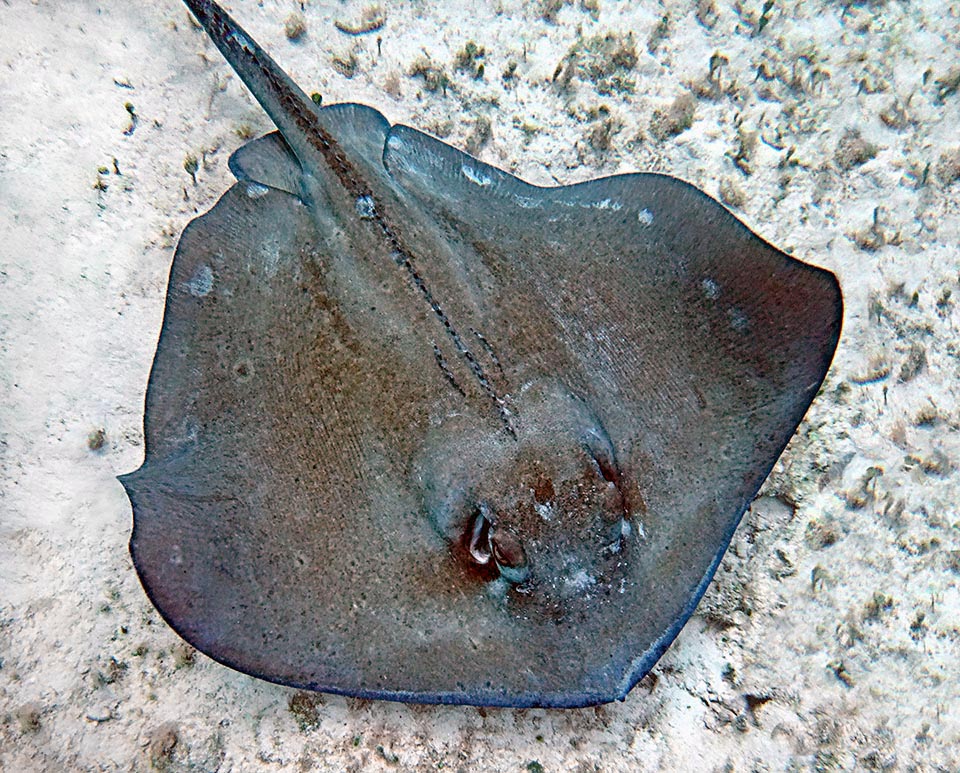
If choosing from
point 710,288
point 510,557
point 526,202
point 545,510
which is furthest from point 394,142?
point 510,557

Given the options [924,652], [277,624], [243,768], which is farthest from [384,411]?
[924,652]

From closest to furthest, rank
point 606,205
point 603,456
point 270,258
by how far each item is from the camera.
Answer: point 603,456 → point 270,258 → point 606,205

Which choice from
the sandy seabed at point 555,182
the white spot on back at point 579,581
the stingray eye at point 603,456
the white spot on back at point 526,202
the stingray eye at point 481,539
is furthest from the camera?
the white spot on back at point 526,202

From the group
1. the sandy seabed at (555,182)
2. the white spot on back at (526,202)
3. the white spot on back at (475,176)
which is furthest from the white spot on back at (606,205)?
the sandy seabed at (555,182)

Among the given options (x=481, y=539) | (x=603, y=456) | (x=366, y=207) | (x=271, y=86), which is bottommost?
(x=481, y=539)

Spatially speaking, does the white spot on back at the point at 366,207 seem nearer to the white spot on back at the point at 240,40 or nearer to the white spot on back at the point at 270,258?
the white spot on back at the point at 270,258

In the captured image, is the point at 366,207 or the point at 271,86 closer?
the point at 366,207

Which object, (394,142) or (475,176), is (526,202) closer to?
(475,176)
